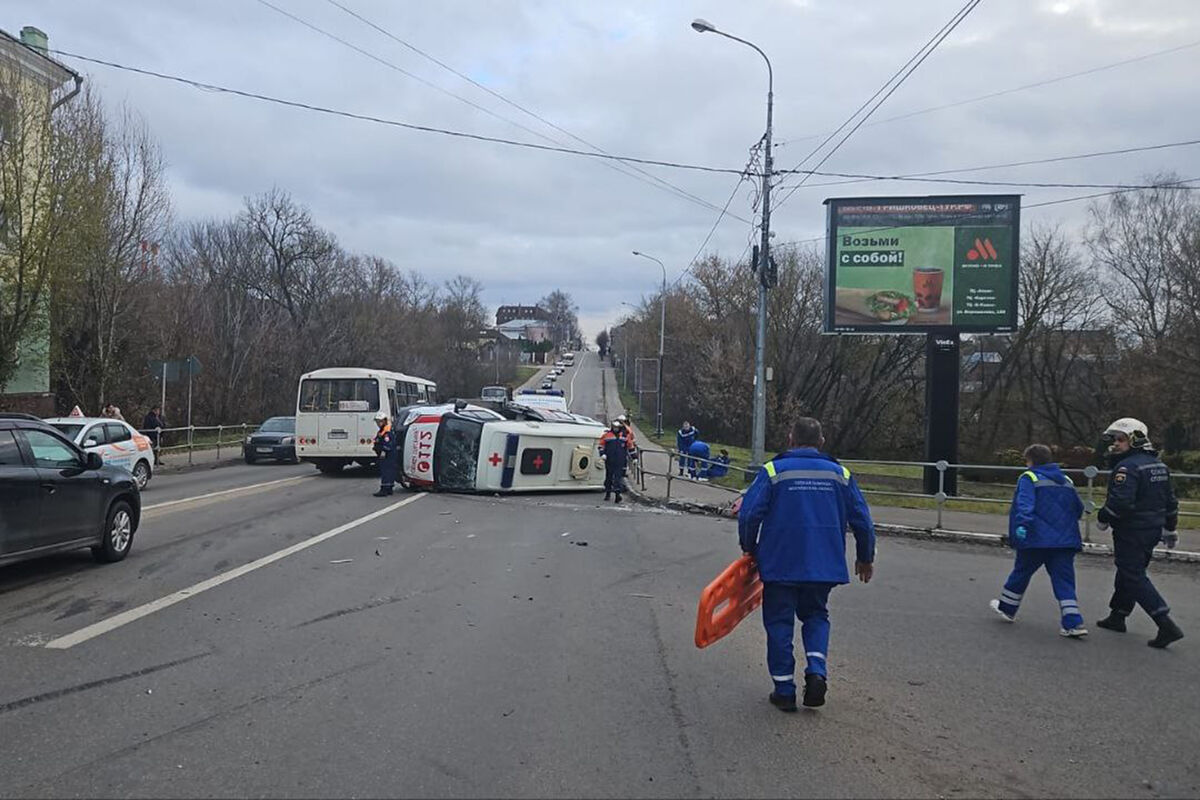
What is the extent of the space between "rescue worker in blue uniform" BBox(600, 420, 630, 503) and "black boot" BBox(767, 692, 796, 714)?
498 inches

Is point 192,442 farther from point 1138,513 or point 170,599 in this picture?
point 1138,513

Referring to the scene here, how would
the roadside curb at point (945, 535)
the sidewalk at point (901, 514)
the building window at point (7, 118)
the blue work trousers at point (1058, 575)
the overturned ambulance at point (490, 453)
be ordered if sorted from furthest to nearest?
the building window at point (7, 118), the overturned ambulance at point (490, 453), the sidewalk at point (901, 514), the roadside curb at point (945, 535), the blue work trousers at point (1058, 575)

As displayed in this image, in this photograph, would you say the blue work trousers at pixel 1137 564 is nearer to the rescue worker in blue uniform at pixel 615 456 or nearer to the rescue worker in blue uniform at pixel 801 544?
the rescue worker in blue uniform at pixel 801 544

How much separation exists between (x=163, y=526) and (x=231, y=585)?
478cm

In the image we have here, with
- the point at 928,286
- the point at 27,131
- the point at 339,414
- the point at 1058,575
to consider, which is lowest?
the point at 1058,575

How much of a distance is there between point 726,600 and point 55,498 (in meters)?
6.57

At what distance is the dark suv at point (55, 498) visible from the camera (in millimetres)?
7914

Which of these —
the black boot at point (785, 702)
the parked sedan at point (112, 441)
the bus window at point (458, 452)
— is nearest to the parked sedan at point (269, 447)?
→ the parked sedan at point (112, 441)

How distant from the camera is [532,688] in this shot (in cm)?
550

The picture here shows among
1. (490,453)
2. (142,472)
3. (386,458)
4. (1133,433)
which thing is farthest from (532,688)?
(142,472)

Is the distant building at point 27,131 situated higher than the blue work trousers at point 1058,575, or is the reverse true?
the distant building at point 27,131

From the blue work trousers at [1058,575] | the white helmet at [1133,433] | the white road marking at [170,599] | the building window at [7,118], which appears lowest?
the white road marking at [170,599]

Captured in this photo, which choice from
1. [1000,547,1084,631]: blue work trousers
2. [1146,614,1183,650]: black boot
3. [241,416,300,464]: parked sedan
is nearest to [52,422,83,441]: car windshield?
[241,416,300,464]: parked sedan

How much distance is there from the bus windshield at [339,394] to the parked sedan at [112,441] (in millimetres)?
4465
